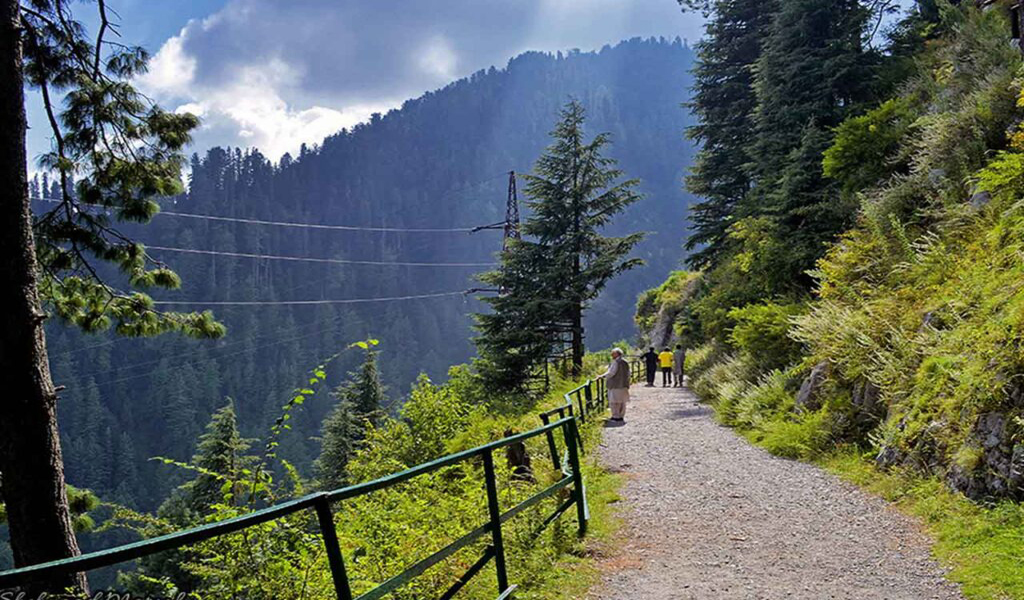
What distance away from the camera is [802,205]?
48.3 ft

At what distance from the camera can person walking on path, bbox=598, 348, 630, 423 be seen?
13352 mm

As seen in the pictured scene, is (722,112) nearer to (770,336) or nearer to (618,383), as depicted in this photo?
(770,336)

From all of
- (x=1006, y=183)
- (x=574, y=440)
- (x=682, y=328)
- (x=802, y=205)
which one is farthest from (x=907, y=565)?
(x=682, y=328)

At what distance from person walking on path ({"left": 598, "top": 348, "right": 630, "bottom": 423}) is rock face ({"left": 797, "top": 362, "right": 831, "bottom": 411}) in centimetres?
387

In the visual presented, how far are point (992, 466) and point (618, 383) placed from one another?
8330mm

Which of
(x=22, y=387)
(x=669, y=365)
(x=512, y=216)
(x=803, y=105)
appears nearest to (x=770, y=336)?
(x=803, y=105)

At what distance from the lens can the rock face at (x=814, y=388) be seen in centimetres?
970

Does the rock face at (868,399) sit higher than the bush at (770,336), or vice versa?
the bush at (770,336)

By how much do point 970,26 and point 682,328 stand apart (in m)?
15.0

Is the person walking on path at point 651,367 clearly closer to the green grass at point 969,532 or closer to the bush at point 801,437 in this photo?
the bush at point 801,437

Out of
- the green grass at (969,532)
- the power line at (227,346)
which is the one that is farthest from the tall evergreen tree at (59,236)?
the power line at (227,346)

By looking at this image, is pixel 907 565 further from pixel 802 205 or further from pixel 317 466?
pixel 317 466

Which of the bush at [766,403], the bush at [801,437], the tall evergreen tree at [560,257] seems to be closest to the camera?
the bush at [801,437]

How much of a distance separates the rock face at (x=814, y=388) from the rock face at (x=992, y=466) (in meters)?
3.76
